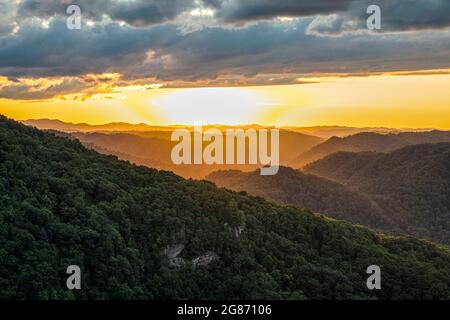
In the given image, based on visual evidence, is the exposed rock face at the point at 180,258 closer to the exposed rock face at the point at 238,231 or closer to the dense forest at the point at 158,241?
the dense forest at the point at 158,241

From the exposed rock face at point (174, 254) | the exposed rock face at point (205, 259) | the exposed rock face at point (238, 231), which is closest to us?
the exposed rock face at point (174, 254)

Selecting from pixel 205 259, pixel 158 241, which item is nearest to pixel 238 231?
pixel 205 259

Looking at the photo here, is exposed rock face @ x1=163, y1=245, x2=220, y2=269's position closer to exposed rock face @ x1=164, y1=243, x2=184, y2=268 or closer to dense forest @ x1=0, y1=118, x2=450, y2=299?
exposed rock face @ x1=164, y1=243, x2=184, y2=268

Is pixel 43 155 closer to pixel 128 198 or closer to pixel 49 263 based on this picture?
pixel 128 198

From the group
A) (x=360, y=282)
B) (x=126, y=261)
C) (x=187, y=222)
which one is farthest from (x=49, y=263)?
(x=360, y=282)

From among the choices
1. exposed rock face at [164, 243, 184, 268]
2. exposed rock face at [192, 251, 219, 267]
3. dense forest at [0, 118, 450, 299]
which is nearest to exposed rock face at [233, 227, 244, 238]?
dense forest at [0, 118, 450, 299]

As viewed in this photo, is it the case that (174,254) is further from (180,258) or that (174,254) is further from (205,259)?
(205,259)

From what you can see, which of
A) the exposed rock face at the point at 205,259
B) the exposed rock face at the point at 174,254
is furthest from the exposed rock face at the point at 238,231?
the exposed rock face at the point at 174,254
